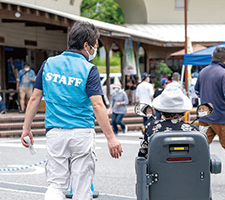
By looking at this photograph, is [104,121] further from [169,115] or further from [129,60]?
[129,60]

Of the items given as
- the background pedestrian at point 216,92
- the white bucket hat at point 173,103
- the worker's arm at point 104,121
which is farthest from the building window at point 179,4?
the worker's arm at point 104,121

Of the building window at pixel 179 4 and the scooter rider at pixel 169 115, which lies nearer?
the scooter rider at pixel 169 115

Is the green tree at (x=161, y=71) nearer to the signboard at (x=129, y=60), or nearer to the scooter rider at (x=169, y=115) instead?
the signboard at (x=129, y=60)

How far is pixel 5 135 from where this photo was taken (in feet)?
49.0

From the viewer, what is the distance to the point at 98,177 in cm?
812

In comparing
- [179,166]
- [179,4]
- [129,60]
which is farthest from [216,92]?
[179,4]

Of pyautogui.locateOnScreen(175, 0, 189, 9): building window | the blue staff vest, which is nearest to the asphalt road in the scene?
the blue staff vest

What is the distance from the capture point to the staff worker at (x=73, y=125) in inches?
170

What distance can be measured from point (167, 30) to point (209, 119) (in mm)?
21350

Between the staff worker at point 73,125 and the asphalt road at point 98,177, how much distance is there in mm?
2357

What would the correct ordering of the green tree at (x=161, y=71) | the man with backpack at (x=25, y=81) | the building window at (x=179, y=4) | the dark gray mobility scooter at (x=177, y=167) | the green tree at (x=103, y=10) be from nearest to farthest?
the dark gray mobility scooter at (x=177, y=167) < the man with backpack at (x=25, y=81) < the green tree at (x=161, y=71) < the building window at (x=179, y=4) < the green tree at (x=103, y=10)

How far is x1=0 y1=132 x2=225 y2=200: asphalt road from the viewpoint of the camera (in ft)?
22.6

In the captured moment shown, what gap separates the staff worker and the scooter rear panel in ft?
1.11

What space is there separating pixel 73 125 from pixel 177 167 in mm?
912
